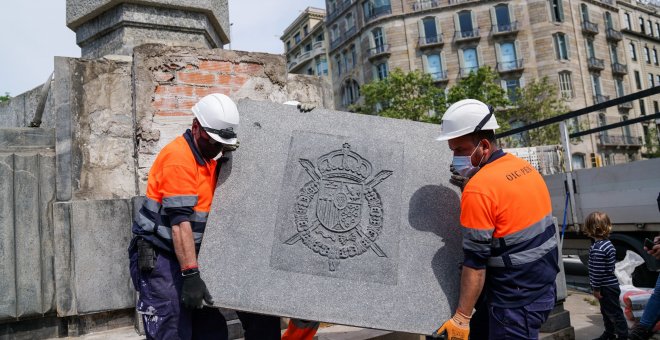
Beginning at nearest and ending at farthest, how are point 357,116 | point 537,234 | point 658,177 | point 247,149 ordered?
point 537,234 < point 247,149 < point 357,116 < point 658,177

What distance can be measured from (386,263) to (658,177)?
18.9 feet

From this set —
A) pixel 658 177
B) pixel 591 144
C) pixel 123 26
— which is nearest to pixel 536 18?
pixel 591 144

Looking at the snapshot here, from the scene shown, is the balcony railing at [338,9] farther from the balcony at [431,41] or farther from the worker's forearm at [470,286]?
the worker's forearm at [470,286]

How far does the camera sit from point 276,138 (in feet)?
9.18

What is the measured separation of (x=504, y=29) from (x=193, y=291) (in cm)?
3814

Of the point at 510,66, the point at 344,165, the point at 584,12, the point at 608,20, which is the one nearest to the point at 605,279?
the point at 344,165

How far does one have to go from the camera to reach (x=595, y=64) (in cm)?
3719

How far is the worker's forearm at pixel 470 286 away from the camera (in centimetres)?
231

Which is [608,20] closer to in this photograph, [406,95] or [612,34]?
[612,34]

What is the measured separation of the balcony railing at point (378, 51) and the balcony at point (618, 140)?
17609 millimetres

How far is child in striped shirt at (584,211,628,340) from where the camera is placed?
14.6ft

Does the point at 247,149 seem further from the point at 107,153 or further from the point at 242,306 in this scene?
the point at 107,153

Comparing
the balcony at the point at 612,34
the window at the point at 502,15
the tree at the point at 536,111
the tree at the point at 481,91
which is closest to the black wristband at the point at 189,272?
the tree at the point at 481,91

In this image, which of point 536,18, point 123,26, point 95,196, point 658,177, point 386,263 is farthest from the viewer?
point 536,18
